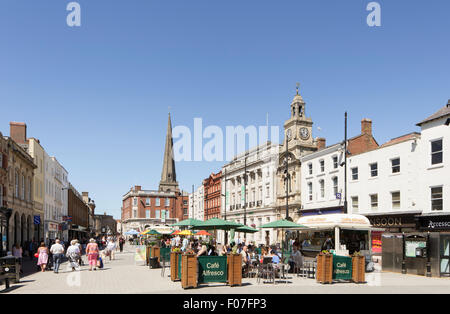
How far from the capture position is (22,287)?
1625 cm

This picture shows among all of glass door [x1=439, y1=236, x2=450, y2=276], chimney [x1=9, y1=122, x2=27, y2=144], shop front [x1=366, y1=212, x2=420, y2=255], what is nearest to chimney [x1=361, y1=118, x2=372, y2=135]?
shop front [x1=366, y1=212, x2=420, y2=255]

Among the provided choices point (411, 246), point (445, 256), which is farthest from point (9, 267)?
point (445, 256)

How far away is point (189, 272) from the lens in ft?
50.2

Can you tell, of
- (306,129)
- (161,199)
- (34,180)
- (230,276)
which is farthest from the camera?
(161,199)

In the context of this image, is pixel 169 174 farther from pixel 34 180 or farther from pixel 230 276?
pixel 230 276

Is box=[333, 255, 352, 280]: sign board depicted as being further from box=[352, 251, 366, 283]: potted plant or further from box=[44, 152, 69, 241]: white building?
box=[44, 152, 69, 241]: white building

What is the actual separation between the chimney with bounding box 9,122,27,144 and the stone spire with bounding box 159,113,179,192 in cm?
7547

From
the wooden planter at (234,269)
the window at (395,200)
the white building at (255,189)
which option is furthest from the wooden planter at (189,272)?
the white building at (255,189)

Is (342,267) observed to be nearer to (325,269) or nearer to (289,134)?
(325,269)

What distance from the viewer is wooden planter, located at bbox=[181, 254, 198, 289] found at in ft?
50.0

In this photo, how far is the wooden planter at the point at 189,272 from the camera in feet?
50.0
